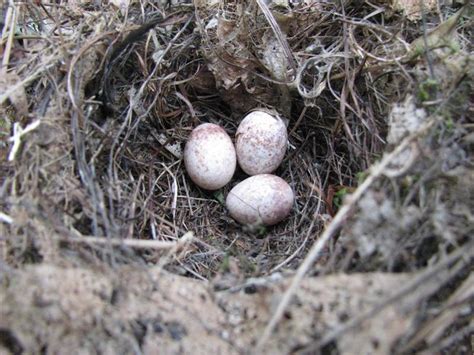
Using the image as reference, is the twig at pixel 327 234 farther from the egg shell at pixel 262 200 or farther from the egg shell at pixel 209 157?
the egg shell at pixel 209 157

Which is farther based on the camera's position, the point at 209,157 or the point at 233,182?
the point at 233,182

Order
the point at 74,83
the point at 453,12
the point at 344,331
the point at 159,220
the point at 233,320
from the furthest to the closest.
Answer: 1. the point at 453,12
2. the point at 159,220
3. the point at 74,83
4. the point at 233,320
5. the point at 344,331

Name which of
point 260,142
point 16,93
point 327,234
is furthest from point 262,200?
point 16,93

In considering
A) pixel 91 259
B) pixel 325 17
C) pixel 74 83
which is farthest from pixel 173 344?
pixel 325 17

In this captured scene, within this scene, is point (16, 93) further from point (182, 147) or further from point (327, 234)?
point (327, 234)

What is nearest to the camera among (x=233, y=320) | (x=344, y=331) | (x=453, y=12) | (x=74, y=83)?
(x=344, y=331)

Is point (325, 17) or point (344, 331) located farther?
point (325, 17)

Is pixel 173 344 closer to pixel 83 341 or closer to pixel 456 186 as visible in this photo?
pixel 83 341
